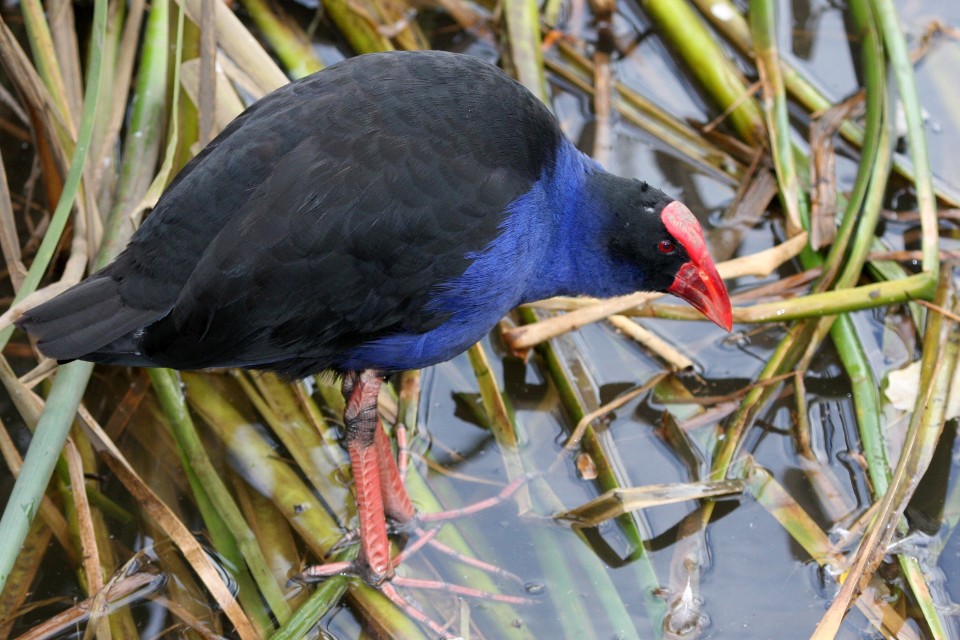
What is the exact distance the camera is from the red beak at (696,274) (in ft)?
9.41

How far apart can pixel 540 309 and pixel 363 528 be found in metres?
1.04

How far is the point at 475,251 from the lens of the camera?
2.60m

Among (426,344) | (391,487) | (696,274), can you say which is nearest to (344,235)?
(426,344)

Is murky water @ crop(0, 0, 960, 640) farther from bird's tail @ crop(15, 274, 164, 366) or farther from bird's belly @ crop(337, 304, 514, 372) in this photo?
bird's tail @ crop(15, 274, 164, 366)

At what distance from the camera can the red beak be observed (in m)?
2.87

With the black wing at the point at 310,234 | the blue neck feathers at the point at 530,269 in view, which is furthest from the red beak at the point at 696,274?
the black wing at the point at 310,234

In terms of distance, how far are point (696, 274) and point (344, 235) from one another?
1009 mm

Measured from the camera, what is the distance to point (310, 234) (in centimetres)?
248

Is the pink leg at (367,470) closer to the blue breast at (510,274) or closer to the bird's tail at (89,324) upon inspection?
the blue breast at (510,274)

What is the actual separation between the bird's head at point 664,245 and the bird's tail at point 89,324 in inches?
47.9

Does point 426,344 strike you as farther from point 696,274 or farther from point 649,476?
point 649,476

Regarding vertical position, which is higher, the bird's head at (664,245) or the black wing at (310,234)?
the black wing at (310,234)

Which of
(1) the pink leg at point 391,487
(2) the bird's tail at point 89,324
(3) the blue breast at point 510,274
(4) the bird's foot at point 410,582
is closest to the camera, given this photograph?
(2) the bird's tail at point 89,324

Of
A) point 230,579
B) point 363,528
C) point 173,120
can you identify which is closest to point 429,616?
point 363,528
